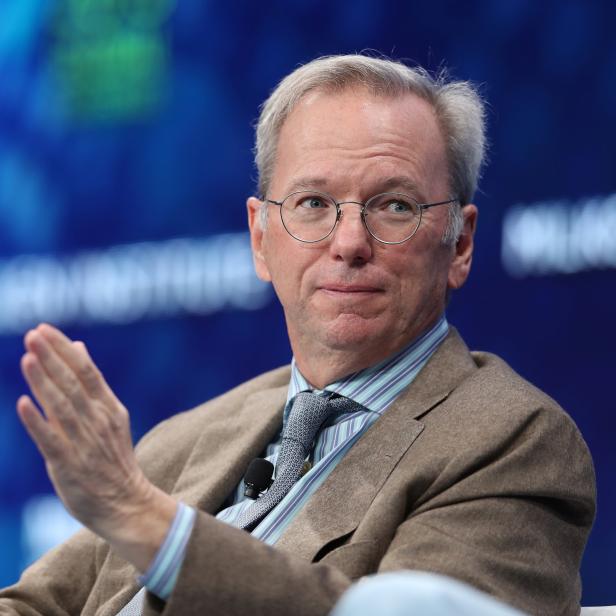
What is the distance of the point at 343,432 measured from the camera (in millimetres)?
2283

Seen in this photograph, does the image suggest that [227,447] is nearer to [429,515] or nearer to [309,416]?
[309,416]

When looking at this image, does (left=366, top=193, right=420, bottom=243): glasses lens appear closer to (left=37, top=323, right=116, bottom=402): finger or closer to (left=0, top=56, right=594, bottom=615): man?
(left=0, top=56, right=594, bottom=615): man

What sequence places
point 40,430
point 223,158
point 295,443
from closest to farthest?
point 40,430 < point 295,443 < point 223,158

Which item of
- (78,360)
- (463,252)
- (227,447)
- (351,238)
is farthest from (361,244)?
(78,360)

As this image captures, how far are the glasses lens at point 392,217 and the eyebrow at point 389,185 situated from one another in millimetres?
12

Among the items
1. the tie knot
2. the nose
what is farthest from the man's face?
the tie knot

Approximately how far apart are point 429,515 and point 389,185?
763 millimetres

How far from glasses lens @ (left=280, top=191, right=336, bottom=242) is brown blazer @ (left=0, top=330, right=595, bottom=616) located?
0.36 m

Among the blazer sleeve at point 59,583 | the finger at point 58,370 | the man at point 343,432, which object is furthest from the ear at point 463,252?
the finger at point 58,370

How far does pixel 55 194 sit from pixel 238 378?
1.01m

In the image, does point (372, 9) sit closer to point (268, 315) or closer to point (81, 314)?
point (268, 315)

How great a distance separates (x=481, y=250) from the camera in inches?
123

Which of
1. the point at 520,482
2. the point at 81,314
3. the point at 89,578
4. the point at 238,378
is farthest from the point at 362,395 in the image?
the point at 81,314

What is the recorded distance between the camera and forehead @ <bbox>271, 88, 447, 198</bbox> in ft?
7.75
